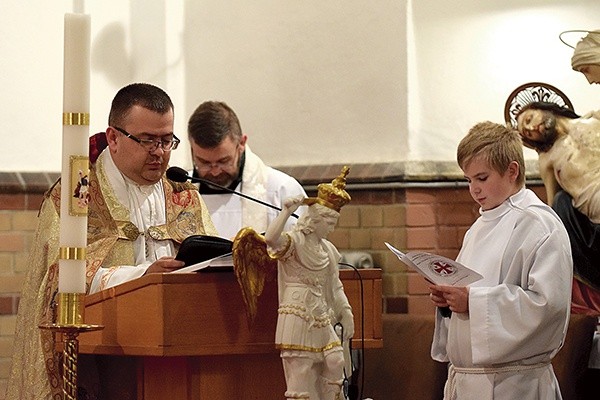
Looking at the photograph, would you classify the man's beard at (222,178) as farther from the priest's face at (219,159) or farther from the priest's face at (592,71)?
the priest's face at (592,71)

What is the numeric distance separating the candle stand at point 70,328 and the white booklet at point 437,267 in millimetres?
986

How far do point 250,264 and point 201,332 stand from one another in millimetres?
242

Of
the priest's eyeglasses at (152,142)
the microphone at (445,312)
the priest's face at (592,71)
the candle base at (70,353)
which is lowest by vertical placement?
the candle base at (70,353)

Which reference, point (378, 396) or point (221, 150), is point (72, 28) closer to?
point (221, 150)

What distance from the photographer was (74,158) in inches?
139

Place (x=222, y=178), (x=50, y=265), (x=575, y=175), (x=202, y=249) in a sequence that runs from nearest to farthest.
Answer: (x=202, y=249), (x=50, y=265), (x=222, y=178), (x=575, y=175)

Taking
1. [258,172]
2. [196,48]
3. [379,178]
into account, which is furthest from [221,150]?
[196,48]

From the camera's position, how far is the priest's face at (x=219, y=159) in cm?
559

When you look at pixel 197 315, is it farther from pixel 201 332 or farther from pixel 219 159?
pixel 219 159

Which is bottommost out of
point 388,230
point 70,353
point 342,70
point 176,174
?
point 70,353

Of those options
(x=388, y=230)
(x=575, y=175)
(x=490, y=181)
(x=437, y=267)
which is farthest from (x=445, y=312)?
(x=388, y=230)

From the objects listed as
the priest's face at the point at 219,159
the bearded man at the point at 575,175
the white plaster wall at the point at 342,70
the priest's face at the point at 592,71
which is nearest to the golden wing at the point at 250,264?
the priest's face at the point at 219,159

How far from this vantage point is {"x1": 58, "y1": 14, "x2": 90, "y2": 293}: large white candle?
11.4 feet

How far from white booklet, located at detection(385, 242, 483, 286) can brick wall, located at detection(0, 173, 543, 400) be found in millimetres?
2745
